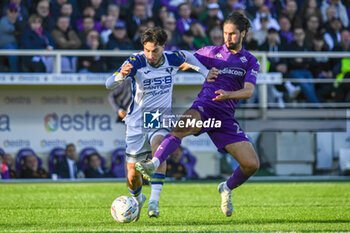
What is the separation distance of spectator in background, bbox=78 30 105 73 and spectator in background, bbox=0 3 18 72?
153 centimetres

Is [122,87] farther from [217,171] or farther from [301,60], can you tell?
[301,60]

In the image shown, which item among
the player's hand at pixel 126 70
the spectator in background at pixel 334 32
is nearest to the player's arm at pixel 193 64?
the player's hand at pixel 126 70

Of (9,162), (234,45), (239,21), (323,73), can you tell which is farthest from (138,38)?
(239,21)

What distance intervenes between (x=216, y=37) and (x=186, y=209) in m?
7.74

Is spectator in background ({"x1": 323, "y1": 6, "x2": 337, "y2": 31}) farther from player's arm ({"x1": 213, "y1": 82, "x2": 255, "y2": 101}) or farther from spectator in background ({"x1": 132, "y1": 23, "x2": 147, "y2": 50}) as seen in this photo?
player's arm ({"x1": 213, "y1": 82, "x2": 255, "y2": 101})

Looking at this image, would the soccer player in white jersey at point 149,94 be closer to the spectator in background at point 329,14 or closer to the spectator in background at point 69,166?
the spectator in background at point 69,166

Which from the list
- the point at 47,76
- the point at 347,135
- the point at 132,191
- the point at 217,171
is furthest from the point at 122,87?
the point at 132,191

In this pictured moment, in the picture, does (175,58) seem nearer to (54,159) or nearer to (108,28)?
(54,159)

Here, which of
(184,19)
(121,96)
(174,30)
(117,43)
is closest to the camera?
(121,96)

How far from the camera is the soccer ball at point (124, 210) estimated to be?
7.39 metres

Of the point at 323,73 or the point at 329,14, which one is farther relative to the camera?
the point at 329,14

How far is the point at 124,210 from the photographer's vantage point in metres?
7.39

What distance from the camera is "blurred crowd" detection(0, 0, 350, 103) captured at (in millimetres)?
15977

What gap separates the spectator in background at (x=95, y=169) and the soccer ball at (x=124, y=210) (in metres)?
8.59
